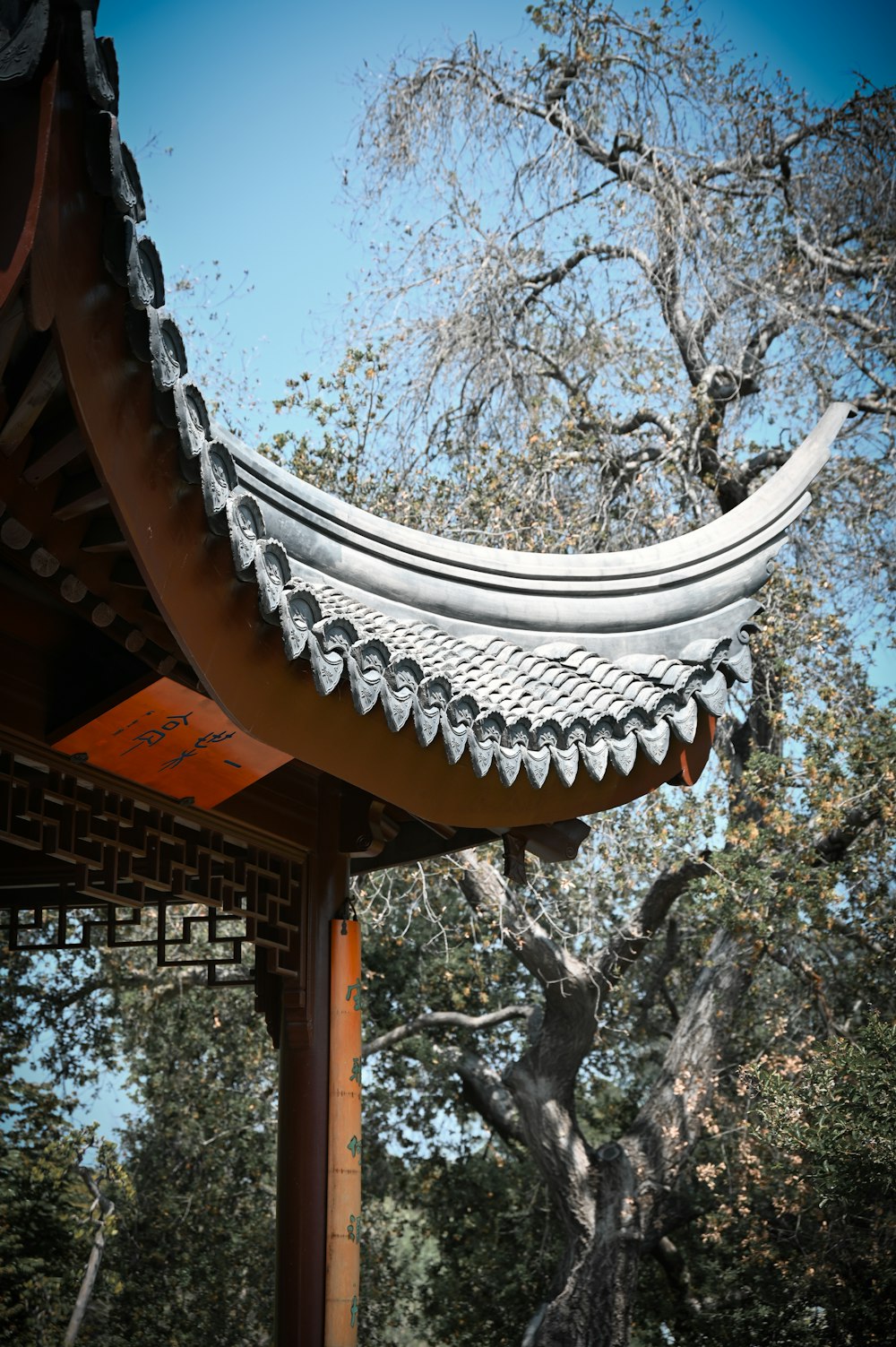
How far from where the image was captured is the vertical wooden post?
306 cm

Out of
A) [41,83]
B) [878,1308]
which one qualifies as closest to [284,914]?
[41,83]

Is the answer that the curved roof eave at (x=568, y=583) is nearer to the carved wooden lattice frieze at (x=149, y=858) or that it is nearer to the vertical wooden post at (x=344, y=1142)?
the carved wooden lattice frieze at (x=149, y=858)

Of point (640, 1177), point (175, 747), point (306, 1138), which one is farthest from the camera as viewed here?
point (640, 1177)

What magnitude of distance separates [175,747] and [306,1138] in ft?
3.58

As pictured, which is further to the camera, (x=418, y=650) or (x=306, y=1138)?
(x=306, y=1138)

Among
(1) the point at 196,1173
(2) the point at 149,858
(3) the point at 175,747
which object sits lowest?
(1) the point at 196,1173

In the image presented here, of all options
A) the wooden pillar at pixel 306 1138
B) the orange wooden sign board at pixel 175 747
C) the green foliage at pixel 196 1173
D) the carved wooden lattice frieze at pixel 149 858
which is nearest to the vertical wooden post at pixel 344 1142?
the wooden pillar at pixel 306 1138

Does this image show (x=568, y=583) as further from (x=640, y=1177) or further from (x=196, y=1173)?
(x=196, y=1173)

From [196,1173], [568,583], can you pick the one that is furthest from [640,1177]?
[568,583]

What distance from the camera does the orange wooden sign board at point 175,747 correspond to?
8.29 feet

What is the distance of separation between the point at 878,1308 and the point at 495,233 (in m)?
6.97

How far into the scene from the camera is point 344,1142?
318 cm

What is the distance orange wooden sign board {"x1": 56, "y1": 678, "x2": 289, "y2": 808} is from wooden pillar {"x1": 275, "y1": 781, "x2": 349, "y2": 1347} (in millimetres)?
578

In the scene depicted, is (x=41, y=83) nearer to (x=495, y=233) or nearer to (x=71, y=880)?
(x=71, y=880)
